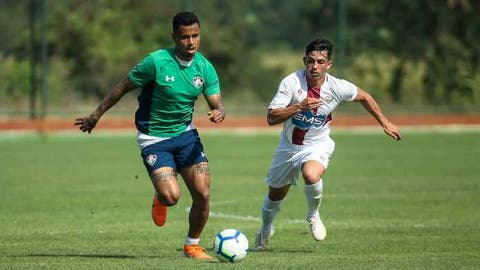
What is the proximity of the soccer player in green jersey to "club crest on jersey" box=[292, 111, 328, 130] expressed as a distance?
127cm

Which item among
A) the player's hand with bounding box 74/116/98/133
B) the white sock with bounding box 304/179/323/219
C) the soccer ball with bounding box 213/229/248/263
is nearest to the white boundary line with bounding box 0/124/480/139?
the white sock with bounding box 304/179/323/219

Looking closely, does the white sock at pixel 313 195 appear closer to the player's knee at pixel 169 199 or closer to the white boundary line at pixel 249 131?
the player's knee at pixel 169 199

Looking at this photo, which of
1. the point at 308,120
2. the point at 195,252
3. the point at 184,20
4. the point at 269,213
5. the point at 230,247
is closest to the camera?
the point at 230,247

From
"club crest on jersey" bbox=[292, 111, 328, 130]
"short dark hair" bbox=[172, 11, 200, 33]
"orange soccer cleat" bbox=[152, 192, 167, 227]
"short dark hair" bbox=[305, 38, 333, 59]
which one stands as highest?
"short dark hair" bbox=[172, 11, 200, 33]

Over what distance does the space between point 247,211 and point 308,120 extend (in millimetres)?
4133

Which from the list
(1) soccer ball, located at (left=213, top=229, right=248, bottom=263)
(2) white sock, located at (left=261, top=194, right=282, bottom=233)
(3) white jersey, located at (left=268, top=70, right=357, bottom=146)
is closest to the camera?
(1) soccer ball, located at (left=213, top=229, right=248, bottom=263)

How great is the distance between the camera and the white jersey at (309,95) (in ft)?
36.1

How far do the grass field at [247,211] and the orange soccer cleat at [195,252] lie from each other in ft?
0.53

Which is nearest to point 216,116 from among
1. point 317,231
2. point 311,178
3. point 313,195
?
point 311,178

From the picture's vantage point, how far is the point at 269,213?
37.2 feet

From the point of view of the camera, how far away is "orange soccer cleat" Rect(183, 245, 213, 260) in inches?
395

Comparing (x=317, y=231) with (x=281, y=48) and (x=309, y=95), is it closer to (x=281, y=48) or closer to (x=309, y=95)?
(x=309, y=95)

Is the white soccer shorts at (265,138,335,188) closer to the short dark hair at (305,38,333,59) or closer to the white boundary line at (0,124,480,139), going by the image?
the short dark hair at (305,38,333,59)

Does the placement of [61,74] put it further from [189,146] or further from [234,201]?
[189,146]
